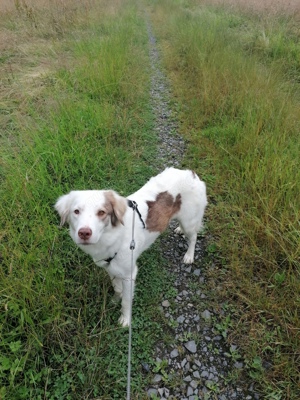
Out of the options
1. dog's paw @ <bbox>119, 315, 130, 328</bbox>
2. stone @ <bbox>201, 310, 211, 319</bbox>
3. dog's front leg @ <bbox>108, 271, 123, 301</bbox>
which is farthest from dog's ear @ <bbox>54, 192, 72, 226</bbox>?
stone @ <bbox>201, 310, 211, 319</bbox>

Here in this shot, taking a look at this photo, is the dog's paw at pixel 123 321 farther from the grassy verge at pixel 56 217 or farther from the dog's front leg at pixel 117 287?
the dog's front leg at pixel 117 287

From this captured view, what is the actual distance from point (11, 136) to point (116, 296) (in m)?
2.63

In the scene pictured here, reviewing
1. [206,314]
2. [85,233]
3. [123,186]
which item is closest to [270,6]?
[123,186]

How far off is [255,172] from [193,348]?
6.66ft

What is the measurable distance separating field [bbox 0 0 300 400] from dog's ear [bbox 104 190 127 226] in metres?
0.64

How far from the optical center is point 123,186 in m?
3.66

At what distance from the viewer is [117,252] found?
2201 millimetres

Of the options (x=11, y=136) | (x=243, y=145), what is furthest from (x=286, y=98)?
(x=11, y=136)

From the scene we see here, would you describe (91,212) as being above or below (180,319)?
above

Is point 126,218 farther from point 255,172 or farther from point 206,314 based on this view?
point 255,172

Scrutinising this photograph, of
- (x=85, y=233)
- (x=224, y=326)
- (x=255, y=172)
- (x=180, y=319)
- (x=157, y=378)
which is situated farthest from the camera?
(x=255, y=172)

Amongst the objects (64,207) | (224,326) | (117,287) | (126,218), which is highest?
(64,207)

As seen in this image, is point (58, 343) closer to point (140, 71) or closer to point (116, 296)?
point (116, 296)

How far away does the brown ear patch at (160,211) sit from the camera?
2.52m
